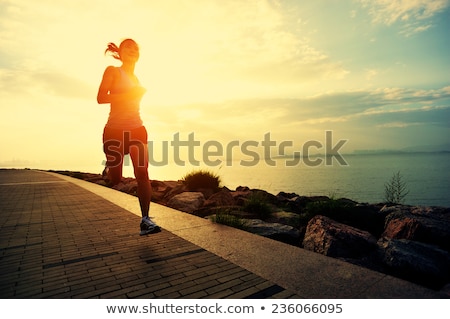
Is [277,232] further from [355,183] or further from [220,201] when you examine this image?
[355,183]

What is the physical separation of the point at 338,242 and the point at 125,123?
3.09 meters

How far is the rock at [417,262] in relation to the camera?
9.04 ft

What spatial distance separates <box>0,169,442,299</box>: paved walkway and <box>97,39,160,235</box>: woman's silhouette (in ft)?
2.27

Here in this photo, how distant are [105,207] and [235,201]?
3.02m

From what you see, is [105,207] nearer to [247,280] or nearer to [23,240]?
[23,240]

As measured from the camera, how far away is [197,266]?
2.91 m

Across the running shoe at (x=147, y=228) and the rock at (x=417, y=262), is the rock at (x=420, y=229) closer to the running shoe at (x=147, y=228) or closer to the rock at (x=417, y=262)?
the rock at (x=417, y=262)

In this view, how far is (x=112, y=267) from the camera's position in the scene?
116 inches

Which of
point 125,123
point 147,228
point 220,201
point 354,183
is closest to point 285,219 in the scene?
point 220,201

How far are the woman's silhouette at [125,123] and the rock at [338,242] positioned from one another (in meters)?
2.14

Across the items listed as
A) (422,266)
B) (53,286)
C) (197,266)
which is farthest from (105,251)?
(422,266)

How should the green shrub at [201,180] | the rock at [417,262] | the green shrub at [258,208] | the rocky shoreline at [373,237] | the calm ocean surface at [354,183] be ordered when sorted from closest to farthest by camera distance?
the rock at [417,262]
the rocky shoreline at [373,237]
the green shrub at [258,208]
the green shrub at [201,180]
the calm ocean surface at [354,183]

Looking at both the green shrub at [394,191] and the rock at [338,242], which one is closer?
the rock at [338,242]

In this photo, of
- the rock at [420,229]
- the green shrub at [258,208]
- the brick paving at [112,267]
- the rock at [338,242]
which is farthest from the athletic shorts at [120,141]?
the rock at [420,229]
